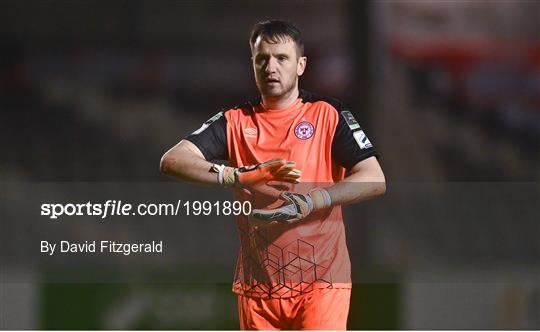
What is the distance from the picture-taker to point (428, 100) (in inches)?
151

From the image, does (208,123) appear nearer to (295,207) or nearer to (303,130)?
(303,130)

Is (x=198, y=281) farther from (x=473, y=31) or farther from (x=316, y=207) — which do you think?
(x=473, y=31)

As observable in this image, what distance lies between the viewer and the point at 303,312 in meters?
3.48

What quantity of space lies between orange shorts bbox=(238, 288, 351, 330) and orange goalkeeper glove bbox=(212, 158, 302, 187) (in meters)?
0.50

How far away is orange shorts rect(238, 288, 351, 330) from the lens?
11.3ft

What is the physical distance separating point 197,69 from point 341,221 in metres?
0.97

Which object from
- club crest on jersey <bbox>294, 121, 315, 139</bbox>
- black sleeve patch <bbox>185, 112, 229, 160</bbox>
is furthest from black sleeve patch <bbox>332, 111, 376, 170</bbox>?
black sleeve patch <bbox>185, 112, 229, 160</bbox>

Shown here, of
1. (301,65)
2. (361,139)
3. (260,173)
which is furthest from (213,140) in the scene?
(361,139)

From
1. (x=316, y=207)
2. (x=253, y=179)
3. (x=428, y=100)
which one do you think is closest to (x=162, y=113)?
(x=253, y=179)

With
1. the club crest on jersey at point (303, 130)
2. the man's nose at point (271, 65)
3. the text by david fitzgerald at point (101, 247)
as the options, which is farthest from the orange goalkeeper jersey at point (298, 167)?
the text by david fitzgerald at point (101, 247)

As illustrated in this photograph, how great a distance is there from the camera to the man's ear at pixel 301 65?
3625mm

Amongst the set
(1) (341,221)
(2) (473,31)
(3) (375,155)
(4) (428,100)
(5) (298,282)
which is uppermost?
(2) (473,31)

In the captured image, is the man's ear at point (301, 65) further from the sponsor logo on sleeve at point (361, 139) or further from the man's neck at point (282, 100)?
the sponsor logo on sleeve at point (361, 139)

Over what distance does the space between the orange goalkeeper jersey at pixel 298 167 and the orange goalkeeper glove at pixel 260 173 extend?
0.09 feet
